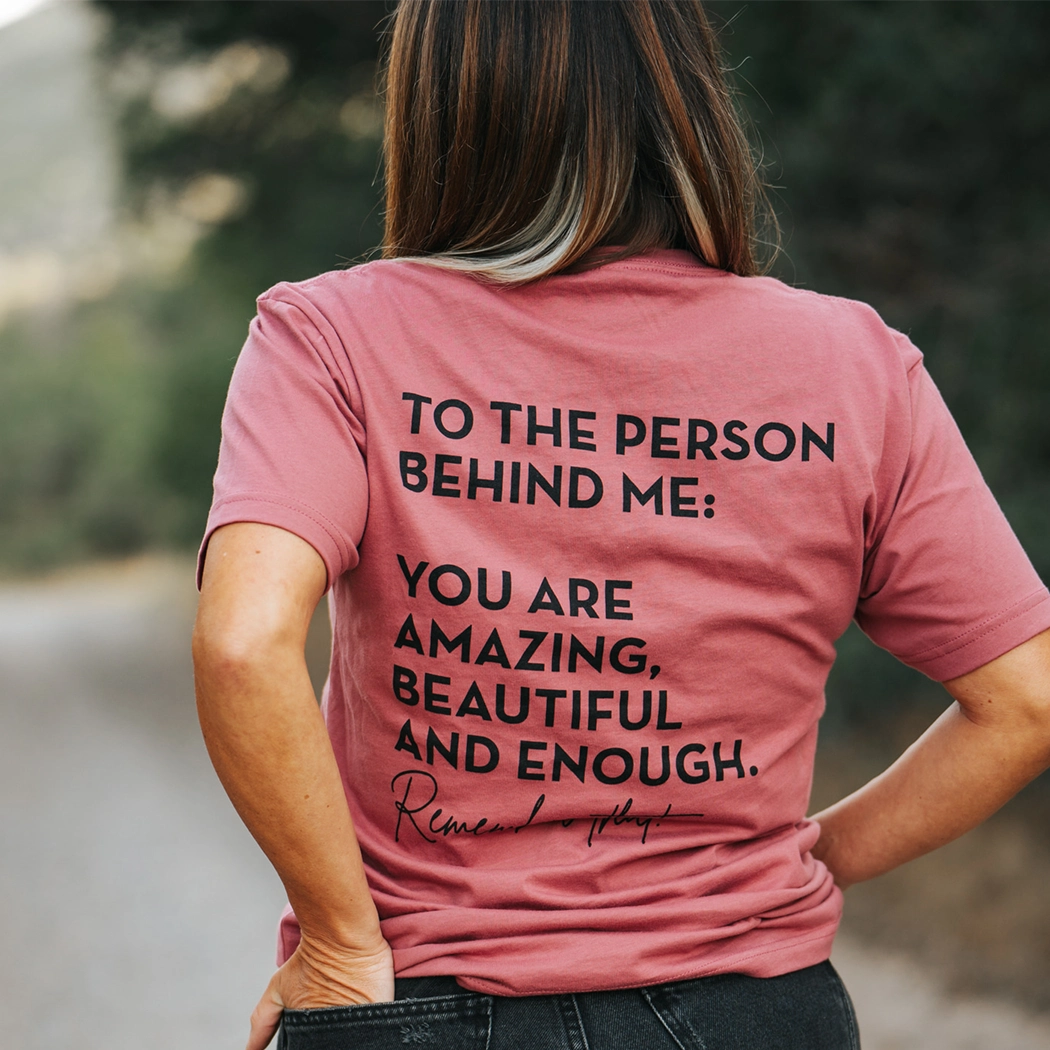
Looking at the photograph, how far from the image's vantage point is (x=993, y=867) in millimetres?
4414

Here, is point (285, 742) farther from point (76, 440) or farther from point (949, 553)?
point (76, 440)

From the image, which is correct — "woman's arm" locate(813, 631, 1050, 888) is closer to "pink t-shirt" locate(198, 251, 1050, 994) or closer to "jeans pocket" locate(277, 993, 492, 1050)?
"pink t-shirt" locate(198, 251, 1050, 994)

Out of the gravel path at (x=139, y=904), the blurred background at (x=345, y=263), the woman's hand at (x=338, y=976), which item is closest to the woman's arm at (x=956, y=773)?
the woman's hand at (x=338, y=976)

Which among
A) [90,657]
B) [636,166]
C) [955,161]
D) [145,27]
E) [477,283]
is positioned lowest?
[90,657]

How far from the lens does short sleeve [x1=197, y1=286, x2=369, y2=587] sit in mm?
1100

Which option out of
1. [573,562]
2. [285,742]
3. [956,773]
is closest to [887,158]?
[956,773]

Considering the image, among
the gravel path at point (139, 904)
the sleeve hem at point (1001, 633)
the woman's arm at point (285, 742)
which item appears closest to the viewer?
the woman's arm at point (285, 742)

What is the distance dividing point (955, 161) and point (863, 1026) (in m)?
2.86

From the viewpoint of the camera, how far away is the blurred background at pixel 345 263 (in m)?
4.00

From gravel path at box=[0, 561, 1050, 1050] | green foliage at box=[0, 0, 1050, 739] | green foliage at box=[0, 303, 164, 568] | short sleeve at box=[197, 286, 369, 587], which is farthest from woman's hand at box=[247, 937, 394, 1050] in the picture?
green foliage at box=[0, 303, 164, 568]

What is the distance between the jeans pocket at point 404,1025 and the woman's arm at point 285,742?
0.05ft

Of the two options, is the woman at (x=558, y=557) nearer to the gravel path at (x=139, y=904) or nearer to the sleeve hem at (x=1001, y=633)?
the sleeve hem at (x=1001, y=633)

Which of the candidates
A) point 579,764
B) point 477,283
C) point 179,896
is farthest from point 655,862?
point 179,896

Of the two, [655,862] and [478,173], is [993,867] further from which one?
[478,173]
